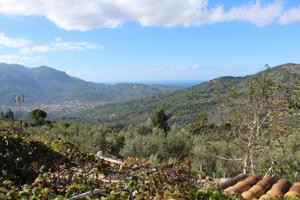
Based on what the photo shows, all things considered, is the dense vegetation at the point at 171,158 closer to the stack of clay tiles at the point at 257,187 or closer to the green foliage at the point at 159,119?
the stack of clay tiles at the point at 257,187

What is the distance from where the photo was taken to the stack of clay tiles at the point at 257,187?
891 cm

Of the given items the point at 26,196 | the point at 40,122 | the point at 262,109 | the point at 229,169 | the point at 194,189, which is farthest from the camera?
the point at 40,122

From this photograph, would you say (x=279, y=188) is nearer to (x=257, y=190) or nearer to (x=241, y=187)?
(x=257, y=190)

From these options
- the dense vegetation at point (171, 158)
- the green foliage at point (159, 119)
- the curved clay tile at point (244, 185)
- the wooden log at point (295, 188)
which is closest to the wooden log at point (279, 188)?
the wooden log at point (295, 188)

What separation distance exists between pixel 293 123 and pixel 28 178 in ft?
46.6

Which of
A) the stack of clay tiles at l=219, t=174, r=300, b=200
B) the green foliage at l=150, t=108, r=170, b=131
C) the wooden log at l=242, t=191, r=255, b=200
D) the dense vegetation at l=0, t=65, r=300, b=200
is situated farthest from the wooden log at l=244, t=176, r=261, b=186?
the green foliage at l=150, t=108, r=170, b=131

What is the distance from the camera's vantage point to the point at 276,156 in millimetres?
27703

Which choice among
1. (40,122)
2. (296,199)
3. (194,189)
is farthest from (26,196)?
(40,122)

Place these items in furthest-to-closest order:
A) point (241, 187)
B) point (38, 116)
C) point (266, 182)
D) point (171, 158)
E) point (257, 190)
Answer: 1. point (38, 116)
2. point (171, 158)
3. point (266, 182)
4. point (241, 187)
5. point (257, 190)

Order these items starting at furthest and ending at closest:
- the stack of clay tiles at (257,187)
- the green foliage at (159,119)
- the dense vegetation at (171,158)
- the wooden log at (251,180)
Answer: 1. the green foliage at (159,119)
2. the wooden log at (251,180)
3. the stack of clay tiles at (257,187)
4. the dense vegetation at (171,158)

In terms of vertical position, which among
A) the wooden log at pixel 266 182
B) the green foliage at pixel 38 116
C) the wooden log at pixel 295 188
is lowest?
the green foliage at pixel 38 116

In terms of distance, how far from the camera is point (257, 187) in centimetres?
935

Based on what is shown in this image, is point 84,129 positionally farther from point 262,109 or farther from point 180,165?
point 180,165

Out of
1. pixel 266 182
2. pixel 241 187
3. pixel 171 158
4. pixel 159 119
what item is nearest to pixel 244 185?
pixel 241 187
